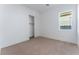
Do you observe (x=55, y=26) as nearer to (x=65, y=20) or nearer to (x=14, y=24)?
(x=65, y=20)

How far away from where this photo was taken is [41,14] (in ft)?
11.8

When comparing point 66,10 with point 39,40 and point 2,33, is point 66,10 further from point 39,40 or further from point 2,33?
point 2,33

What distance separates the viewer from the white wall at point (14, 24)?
137 inches

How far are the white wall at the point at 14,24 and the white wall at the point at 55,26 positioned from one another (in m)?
0.30

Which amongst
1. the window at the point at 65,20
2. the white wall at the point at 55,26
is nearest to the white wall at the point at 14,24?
the white wall at the point at 55,26

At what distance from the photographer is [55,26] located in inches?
146

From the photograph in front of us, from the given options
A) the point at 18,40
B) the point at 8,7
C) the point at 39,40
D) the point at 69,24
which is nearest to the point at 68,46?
the point at 69,24

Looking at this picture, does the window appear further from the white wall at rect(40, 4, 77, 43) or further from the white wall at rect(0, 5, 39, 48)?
the white wall at rect(0, 5, 39, 48)

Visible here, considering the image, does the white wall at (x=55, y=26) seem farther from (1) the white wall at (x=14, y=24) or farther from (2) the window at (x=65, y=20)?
(1) the white wall at (x=14, y=24)

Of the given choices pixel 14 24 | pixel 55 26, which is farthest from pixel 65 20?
pixel 14 24

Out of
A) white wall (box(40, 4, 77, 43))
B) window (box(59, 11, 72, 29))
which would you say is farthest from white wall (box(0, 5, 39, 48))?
window (box(59, 11, 72, 29))

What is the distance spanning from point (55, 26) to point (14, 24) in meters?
1.41

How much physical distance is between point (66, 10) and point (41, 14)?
33.2 inches

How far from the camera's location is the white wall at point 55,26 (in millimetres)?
3535
